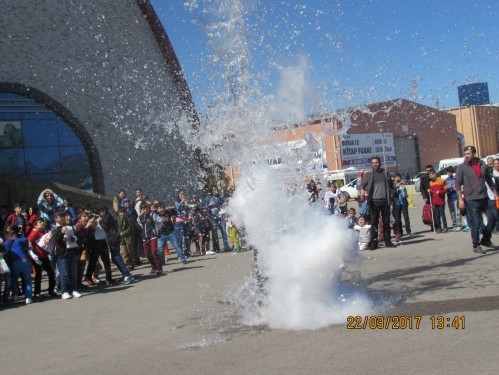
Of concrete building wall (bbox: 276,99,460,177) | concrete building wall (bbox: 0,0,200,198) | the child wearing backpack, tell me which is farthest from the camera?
concrete building wall (bbox: 276,99,460,177)

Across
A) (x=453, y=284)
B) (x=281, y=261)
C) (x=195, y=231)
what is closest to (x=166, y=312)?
(x=281, y=261)

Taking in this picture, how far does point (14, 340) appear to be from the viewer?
6.62 metres

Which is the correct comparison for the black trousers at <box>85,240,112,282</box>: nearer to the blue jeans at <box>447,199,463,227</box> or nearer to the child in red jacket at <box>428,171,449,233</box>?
the child in red jacket at <box>428,171,449,233</box>

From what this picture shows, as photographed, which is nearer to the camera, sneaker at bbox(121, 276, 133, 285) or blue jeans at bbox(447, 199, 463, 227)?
sneaker at bbox(121, 276, 133, 285)

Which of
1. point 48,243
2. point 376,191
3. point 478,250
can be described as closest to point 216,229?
point 376,191

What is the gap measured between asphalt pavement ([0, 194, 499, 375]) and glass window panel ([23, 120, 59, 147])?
46.2ft

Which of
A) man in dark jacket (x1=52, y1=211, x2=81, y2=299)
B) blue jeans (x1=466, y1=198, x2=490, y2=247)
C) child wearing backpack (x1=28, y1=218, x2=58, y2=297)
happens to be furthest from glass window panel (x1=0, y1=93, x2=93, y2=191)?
blue jeans (x1=466, y1=198, x2=490, y2=247)

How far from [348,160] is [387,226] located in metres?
36.2

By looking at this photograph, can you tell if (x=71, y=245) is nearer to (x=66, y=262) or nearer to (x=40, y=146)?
(x=66, y=262)

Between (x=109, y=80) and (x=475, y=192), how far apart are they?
61.4 ft

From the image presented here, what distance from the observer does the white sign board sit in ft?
153

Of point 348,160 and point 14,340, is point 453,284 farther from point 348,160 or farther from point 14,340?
point 348,160

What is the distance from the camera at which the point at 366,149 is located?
49.5 metres
